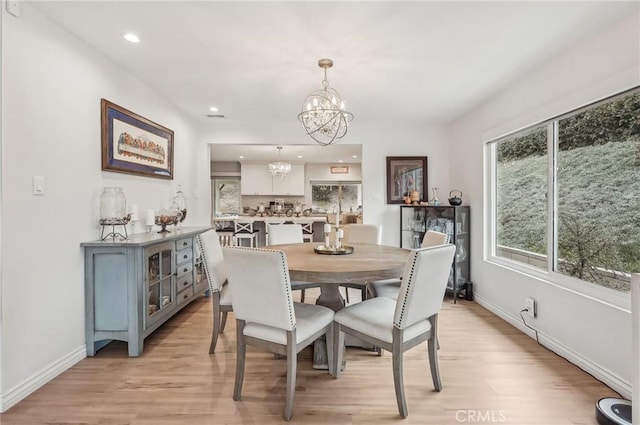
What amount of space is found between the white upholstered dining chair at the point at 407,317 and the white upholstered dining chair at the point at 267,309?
26cm

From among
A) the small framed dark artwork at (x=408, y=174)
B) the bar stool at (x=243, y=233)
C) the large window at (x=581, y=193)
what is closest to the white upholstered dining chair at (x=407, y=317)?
the large window at (x=581, y=193)

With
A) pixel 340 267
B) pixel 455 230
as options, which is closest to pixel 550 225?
pixel 455 230

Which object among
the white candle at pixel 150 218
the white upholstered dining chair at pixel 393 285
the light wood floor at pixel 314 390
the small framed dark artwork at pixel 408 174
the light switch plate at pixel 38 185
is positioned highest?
the small framed dark artwork at pixel 408 174

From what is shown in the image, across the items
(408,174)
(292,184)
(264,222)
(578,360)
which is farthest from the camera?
(292,184)

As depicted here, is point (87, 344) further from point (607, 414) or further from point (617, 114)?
point (617, 114)

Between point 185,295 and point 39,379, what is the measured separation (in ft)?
4.25

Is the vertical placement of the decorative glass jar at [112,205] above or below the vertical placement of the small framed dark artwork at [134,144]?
below

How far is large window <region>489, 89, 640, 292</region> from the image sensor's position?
2.03 meters

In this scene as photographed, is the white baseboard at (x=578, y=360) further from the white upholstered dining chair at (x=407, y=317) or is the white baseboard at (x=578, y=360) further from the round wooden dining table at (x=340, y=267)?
the round wooden dining table at (x=340, y=267)

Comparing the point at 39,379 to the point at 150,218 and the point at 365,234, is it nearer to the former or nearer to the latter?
the point at 150,218

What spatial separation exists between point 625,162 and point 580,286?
0.93 m

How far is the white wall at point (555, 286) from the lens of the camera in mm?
1938

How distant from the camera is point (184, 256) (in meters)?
3.17

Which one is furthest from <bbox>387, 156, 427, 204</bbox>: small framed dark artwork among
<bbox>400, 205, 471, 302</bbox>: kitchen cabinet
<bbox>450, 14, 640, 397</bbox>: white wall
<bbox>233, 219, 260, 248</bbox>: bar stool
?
<bbox>233, 219, 260, 248</bbox>: bar stool
